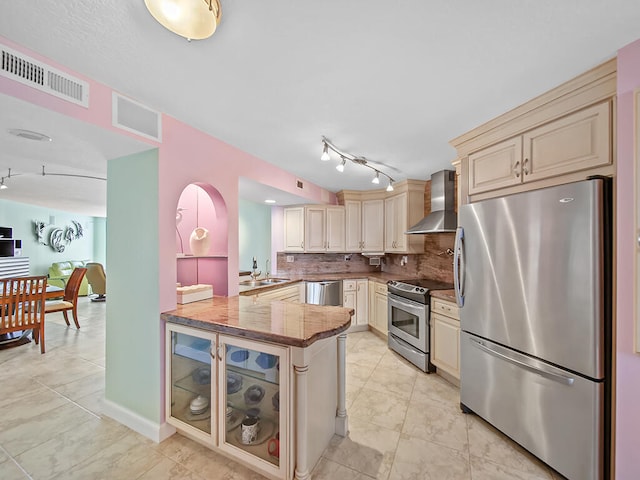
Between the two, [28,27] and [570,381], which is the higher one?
[28,27]

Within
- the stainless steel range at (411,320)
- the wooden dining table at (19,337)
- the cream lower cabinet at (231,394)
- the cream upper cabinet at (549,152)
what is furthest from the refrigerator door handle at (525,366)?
the wooden dining table at (19,337)

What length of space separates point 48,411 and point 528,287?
3.80 m

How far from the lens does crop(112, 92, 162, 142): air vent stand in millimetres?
1681

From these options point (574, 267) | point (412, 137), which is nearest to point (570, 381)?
point (574, 267)

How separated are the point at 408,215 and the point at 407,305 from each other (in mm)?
1400

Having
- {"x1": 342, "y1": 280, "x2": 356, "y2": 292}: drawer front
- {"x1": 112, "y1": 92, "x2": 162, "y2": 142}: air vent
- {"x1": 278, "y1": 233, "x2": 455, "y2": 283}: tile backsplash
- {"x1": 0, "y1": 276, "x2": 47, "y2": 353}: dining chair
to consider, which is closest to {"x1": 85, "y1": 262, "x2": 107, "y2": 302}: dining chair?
{"x1": 0, "y1": 276, "x2": 47, "y2": 353}: dining chair

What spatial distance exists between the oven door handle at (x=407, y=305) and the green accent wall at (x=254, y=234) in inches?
88.8

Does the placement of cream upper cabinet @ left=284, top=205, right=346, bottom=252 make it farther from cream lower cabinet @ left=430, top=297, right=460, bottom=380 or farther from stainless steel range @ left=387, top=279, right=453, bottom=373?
cream lower cabinet @ left=430, top=297, right=460, bottom=380

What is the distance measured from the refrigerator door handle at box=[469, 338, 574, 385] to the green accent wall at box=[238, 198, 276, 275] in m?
3.49

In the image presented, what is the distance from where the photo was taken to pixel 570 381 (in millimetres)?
1542

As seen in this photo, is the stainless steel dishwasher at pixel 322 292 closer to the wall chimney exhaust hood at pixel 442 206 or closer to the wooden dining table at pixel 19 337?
the wall chimney exhaust hood at pixel 442 206

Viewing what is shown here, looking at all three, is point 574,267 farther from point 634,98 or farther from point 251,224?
point 251,224

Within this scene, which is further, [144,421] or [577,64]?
[144,421]

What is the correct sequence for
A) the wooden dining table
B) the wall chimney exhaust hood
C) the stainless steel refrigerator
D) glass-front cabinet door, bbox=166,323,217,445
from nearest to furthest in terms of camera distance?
the stainless steel refrigerator
glass-front cabinet door, bbox=166,323,217,445
the wall chimney exhaust hood
the wooden dining table
